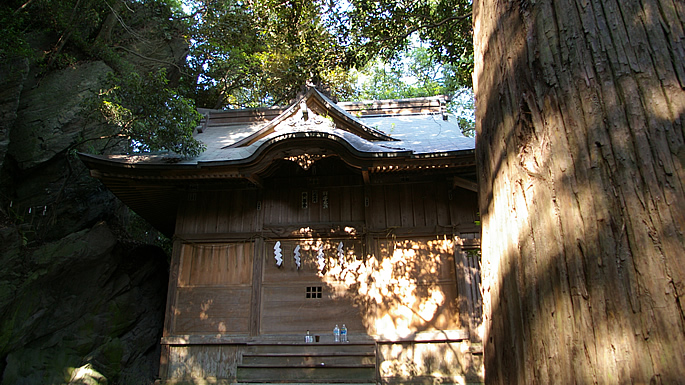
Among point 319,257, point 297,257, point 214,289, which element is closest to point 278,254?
point 297,257

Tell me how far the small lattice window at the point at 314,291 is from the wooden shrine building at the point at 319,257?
5cm

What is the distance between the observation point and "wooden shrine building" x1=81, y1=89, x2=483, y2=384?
8.18 meters

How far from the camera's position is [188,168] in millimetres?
8656

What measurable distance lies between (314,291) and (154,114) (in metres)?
5.34

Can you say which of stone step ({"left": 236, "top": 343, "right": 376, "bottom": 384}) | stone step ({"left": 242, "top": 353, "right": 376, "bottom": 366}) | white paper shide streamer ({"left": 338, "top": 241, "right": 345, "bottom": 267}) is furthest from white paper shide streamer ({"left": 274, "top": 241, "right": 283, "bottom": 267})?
stone step ({"left": 242, "top": 353, "right": 376, "bottom": 366})

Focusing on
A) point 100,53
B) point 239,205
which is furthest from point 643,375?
point 100,53

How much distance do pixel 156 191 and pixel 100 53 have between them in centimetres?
739

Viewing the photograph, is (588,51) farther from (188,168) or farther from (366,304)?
(188,168)

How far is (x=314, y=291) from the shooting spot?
29.0ft

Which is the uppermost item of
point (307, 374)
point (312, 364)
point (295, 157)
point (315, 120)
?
point (315, 120)

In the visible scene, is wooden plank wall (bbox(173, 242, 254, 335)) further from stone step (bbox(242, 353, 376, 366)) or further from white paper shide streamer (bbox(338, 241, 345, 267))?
white paper shide streamer (bbox(338, 241, 345, 267))

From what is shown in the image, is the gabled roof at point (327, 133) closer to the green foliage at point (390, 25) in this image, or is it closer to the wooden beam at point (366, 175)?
the wooden beam at point (366, 175)

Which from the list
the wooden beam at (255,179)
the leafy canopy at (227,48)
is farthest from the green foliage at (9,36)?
the wooden beam at (255,179)

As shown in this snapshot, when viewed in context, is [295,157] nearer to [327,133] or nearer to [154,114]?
[327,133]
